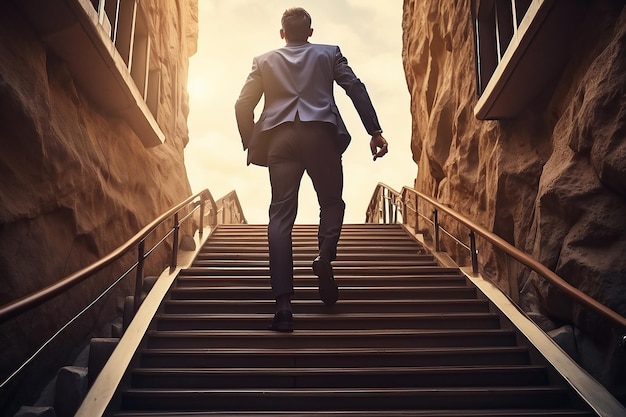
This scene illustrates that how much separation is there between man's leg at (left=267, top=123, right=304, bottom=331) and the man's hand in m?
0.49

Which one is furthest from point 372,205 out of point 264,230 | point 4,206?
point 4,206

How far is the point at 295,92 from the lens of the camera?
362cm

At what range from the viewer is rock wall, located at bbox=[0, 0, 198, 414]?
330 centimetres

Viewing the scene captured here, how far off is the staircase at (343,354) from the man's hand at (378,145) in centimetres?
112

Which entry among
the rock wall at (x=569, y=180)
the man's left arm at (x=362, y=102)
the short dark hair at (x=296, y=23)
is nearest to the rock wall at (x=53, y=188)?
the short dark hair at (x=296, y=23)

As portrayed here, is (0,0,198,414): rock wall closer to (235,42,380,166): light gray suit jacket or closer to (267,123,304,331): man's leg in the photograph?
(235,42,380,166): light gray suit jacket

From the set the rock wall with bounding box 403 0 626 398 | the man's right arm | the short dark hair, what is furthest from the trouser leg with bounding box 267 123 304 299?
the rock wall with bounding box 403 0 626 398

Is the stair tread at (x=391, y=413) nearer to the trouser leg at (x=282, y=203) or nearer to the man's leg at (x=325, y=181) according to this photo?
the trouser leg at (x=282, y=203)

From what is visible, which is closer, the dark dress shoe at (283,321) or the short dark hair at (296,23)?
the dark dress shoe at (283,321)

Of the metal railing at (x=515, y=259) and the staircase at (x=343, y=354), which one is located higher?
the metal railing at (x=515, y=259)

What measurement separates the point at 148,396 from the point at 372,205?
10.5m

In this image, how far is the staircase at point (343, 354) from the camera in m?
2.86

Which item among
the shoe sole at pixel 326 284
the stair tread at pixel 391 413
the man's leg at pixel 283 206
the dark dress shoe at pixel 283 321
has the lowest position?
the stair tread at pixel 391 413

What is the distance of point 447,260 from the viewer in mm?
5652
